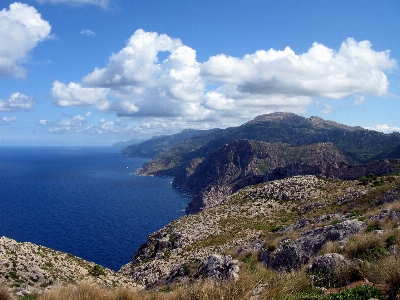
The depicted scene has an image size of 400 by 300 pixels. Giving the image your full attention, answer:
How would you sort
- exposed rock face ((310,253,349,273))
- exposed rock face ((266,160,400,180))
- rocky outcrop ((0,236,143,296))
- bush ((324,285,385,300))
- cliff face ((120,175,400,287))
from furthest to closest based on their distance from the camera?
1. exposed rock face ((266,160,400,180))
2. rocky outcrop ((0,236,143,296))
3. cliff face ((120,175,400,287))
4. exposed rock face ((310,253,349,273))
5. bush ((324,285,385,300))

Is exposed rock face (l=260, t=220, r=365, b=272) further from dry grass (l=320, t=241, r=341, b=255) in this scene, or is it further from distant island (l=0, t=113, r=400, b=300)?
dry grass (l=320, t=241, r=341, b=255)

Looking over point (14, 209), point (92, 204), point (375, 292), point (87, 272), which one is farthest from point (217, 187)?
point (375, 292)

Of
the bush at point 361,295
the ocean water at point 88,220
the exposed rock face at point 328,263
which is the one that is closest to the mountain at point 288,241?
the exposed rock face at point 328,263

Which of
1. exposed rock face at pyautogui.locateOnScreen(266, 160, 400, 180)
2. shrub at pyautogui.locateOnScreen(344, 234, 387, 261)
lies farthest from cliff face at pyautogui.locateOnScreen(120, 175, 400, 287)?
exposed rock face at pyautogui.locateOnScreen(266, 160, 400, 180)

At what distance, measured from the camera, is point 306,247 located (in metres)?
19.3

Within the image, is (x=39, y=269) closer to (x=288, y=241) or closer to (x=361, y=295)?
(x=288, y=241)

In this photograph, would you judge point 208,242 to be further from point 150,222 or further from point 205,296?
point 150,222

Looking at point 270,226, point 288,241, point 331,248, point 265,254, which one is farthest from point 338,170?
point 331,248

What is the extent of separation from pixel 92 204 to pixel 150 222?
50.9 meters

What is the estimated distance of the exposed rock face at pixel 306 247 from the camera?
60.5 feet

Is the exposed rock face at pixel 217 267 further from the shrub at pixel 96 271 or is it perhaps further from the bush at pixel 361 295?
the shrub at pixel 96 271

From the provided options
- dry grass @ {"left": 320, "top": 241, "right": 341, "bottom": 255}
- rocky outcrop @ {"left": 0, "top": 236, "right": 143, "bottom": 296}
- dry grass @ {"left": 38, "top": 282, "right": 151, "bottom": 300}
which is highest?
dry grass @ {"left": 38, "top": 282, "right": 151, "bottom": 300}

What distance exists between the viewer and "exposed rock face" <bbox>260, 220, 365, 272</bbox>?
1844cm

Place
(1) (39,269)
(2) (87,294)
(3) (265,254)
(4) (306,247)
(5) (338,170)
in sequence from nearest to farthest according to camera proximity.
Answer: (2) (87,294) → (4) (306,247) → (3) (265,254) → (1) (39,269) → (5) (338,170)
